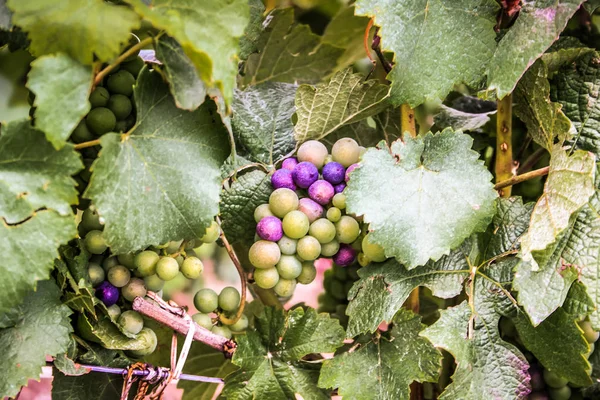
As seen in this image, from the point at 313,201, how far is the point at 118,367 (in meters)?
0.30

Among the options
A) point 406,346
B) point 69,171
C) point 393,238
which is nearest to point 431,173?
point 393,238

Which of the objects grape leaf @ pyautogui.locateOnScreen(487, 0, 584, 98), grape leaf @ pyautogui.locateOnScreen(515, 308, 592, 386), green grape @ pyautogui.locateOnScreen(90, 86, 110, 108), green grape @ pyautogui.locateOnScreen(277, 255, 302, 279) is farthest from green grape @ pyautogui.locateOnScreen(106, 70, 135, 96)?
grape leaf @ pyautogui.locateOnScreen(515, 308, 592, 386)

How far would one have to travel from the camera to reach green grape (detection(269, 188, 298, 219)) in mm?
670

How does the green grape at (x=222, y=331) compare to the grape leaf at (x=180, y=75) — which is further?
the green grape at (x=222, y=331)

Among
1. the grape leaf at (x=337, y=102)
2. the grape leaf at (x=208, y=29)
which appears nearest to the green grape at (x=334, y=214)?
the grape leaf at (x=337, y=102)

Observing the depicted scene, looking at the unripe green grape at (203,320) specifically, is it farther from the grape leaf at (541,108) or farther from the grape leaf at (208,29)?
the grape leaf at (541,108)

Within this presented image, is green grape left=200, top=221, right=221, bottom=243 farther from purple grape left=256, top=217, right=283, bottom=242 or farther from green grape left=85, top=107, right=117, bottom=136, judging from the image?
green grape left=85, top=107, right=117, bottom=136

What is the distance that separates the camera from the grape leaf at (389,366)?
2.23ft

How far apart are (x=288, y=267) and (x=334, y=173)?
122 millimetres

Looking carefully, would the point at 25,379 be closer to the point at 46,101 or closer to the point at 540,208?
the point at 46,101

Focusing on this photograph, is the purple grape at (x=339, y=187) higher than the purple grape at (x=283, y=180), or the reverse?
the purple grape at (x=283, y=180)

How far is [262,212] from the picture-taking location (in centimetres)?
69

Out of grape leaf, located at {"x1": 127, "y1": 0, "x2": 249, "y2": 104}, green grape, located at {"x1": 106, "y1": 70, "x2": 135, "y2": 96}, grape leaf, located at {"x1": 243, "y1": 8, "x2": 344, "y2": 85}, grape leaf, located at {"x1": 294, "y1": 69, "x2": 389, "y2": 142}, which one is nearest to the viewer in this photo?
grape leaf, located at {"x1": 127, "y1": 0, "x2": 249, "y2": 104}

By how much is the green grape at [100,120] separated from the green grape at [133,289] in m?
0.17
